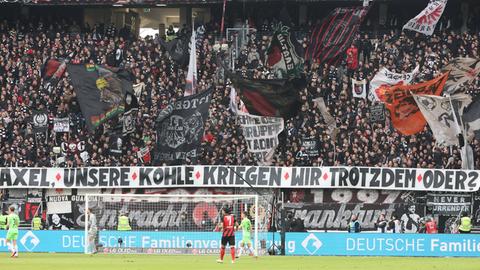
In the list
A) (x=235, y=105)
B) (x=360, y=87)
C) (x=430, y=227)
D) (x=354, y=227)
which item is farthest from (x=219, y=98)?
(x=430, y=227)

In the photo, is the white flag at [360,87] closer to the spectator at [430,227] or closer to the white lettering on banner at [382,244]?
the spectator at [430,227]

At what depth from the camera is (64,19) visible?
65.3 metres

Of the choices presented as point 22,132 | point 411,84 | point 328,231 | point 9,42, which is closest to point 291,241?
point 328,231

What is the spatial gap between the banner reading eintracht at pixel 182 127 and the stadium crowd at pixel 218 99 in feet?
3.87

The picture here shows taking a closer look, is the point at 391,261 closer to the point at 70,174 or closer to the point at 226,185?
Result: the point at 226,185

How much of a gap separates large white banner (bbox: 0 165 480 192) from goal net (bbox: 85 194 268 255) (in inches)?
101

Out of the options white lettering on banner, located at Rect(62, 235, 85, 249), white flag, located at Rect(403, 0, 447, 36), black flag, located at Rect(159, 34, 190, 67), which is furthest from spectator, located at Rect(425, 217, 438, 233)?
black flag, located at Rect(159, 34, 190, 67)

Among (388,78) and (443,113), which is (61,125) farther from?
(443,113)

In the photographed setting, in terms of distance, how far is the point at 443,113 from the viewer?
50.3 m

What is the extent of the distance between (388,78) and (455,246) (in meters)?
9.02

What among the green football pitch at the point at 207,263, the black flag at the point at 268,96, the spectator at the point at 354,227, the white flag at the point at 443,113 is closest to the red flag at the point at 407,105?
the white flag at the point at 443,113

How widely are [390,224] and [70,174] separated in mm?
14567

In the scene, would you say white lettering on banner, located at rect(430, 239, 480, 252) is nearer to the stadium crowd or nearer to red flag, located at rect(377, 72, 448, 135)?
the stadium crowd

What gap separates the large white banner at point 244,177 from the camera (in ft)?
167
